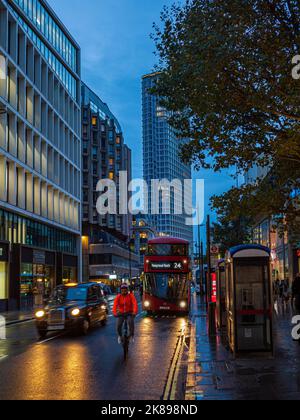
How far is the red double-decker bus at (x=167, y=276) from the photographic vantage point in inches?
1180

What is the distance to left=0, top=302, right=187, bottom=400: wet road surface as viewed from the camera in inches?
376

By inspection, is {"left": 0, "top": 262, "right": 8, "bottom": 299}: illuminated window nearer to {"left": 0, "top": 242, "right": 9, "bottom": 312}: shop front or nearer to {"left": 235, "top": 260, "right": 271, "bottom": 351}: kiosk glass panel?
{"left": 0, "top": 242, "right": 9, "bottom": 312}: shop front

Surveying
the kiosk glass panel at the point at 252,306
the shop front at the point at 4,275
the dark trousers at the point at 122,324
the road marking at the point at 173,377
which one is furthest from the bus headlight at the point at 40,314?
the shop front at the point at 4,275

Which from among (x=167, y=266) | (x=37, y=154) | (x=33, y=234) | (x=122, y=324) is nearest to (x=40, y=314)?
(x=122, y=324)

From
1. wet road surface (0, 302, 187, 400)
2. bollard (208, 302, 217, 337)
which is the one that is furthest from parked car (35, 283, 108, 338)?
bollard (208, 302, 217, 337)

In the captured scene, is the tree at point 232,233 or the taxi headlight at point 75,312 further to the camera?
the tree at point 232,233

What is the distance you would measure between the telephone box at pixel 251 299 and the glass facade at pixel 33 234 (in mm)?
30835

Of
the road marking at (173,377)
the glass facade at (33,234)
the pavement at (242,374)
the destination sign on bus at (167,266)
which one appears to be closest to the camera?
the pavement at (242,374)

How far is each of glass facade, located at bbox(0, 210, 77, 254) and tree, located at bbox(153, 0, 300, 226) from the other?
95.3 feet

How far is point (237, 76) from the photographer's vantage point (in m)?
13.6

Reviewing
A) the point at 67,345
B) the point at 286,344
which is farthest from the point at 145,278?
the point at 286,344

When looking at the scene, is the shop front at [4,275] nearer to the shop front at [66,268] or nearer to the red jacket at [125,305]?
the shop front at [66,268]

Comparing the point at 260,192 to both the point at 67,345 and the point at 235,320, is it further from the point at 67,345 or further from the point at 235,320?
the point at 67,345

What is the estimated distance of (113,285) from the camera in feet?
325
